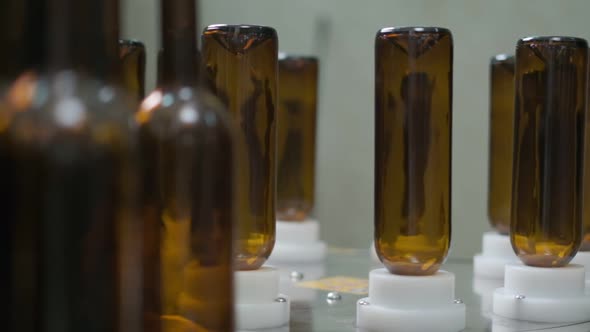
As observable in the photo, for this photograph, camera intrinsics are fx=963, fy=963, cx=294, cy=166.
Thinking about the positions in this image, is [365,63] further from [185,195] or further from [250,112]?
[185,195]

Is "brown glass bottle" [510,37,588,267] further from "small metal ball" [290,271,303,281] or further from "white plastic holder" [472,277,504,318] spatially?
"small metal ball" [290,271,303,281]

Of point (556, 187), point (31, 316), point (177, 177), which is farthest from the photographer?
point (556, 187)

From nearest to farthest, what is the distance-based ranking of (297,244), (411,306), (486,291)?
(411,306) < (486,291) < (297,244)

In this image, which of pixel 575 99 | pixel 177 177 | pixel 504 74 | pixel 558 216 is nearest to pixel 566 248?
pixel 558 216

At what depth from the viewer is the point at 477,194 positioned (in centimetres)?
261

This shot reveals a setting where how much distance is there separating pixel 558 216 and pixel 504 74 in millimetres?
478

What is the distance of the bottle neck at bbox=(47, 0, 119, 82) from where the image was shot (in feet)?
2.02

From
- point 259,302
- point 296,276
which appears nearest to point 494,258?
point 296,276

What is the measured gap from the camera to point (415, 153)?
110 centimetres

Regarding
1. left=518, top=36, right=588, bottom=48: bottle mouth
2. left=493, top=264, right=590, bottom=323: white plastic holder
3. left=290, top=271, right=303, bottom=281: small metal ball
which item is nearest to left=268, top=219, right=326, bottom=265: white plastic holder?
left=290, top=271, right=303, bottom=281: small metal ball

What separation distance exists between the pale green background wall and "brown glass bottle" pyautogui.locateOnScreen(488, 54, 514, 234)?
30.7 inches

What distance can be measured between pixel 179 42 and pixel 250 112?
0.41 meters

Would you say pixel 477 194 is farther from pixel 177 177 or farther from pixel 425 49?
pixel 177 177

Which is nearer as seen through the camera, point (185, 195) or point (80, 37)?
point (80, 37)
